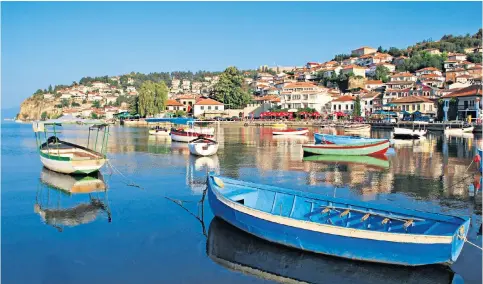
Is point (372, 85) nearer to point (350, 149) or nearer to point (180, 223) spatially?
point (350, 149)

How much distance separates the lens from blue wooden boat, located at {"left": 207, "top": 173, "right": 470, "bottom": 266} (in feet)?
32.2

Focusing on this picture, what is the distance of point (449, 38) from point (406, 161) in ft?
449

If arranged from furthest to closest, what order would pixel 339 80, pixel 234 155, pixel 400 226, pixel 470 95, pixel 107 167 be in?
pixel 339 80 < pixel 470 95 < pixel 234 155 < pixel 107 167 < pixel 400 226

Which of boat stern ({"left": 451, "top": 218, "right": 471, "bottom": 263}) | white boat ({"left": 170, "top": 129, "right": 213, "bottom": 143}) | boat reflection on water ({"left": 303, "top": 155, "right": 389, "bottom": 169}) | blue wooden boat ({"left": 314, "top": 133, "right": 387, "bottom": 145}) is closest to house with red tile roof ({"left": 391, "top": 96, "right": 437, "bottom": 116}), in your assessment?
blue wooden boat ({"left": 314, "top": 133, "right": 387, "bottom": 145})

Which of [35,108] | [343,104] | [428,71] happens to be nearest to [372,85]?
[428,71]

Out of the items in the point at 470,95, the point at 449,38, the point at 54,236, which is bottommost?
the point at 54,236

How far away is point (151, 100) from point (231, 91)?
1693 cm

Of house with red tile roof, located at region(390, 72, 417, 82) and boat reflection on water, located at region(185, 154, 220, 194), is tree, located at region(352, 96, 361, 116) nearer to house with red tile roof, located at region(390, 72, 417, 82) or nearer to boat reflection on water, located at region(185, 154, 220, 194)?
house with red tile roof, located at region(390, 72, 417, 82)

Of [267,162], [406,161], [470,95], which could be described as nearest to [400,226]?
[267,162]

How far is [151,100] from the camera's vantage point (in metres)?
90.8

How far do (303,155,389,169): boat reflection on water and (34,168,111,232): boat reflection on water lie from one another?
1454cm

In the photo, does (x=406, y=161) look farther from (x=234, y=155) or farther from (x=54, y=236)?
(x=54, y=236)

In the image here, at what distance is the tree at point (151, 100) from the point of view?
298ft

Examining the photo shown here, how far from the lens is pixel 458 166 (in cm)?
Result: 2680
